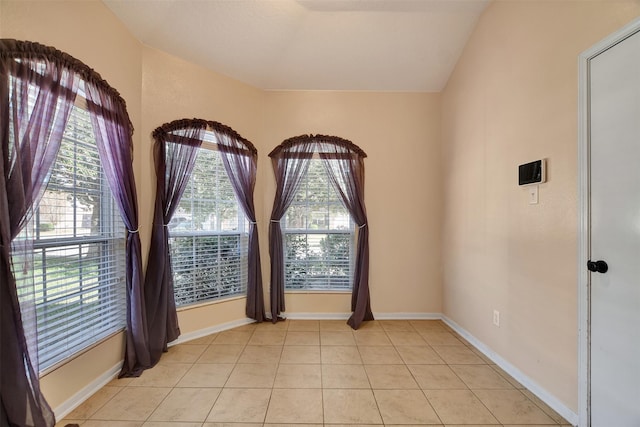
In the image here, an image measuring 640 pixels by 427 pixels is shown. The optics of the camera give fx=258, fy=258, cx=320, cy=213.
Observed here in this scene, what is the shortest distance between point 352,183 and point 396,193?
57 centimetres

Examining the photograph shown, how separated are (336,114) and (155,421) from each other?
3.13m

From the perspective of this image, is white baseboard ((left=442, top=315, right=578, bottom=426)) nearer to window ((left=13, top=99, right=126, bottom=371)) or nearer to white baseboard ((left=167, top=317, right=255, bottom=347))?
white baseboard ((left=167, top=317, right=255, bottom=347))

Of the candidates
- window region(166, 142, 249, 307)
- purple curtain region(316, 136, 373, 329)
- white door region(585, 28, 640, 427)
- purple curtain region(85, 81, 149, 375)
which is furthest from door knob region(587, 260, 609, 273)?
purple curtain region(85, 81, 149, 375)

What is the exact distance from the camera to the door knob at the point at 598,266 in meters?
1.37

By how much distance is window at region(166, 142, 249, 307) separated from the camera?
8.48 ft

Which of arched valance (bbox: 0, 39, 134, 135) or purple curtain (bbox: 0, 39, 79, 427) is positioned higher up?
arched valance (bbox: 0, 39, 134, 135)

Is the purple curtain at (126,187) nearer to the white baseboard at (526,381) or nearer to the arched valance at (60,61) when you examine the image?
the arched valance at (60,61)

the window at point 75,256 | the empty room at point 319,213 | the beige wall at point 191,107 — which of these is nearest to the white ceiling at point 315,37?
the empty room at point 319,213

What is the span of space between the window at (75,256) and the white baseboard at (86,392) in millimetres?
277

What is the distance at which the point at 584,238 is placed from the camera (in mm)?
1470

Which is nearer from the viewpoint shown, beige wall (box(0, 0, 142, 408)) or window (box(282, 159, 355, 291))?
beige wall (box(0, 0, 142, 408))

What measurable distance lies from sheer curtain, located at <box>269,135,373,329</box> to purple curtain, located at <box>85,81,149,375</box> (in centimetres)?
130

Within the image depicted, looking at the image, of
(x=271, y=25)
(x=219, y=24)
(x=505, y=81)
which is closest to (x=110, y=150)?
(x=219, y=24)

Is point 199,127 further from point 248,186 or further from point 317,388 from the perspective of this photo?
point 317,388
